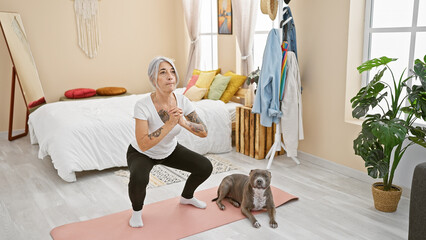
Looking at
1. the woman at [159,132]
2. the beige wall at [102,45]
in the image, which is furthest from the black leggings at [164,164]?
the beige wall at [102,45]

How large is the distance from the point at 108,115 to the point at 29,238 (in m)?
1.66

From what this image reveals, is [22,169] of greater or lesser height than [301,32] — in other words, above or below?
below

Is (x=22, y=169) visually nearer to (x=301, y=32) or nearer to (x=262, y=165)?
(x=262, y=165)

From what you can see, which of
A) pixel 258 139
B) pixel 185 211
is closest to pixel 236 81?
pixel 258 139

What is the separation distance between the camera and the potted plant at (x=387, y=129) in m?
2.59

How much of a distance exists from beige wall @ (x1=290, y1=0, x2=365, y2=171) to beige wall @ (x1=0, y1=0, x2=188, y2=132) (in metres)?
2.99

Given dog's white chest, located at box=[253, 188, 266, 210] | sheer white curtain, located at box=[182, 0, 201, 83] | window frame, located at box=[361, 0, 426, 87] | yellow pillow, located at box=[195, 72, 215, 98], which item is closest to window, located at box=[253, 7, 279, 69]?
yellow pillow, located at box=[195, 72, 215, 98]

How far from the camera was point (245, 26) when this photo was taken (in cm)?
484

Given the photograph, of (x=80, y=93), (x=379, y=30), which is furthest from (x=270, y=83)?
(x=80, y=93)

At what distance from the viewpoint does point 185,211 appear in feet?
9.72

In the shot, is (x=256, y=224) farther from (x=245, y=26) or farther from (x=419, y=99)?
(x=245, y=26)

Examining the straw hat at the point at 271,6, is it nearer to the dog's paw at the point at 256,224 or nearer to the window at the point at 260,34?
the window at the point at 260,34

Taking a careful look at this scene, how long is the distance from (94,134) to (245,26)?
224 centimetres

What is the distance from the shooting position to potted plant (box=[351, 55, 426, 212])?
259 cm
